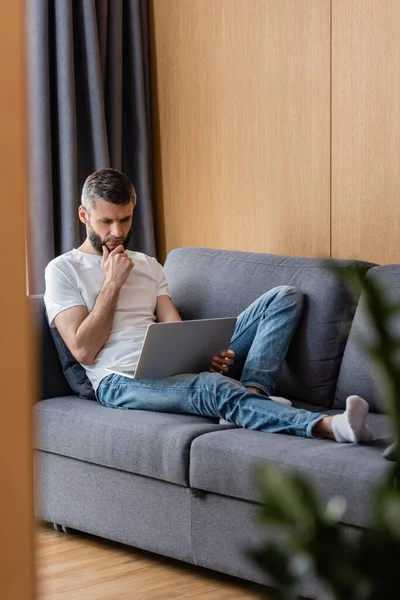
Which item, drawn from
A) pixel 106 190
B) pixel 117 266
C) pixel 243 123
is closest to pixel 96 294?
pixel 117 266

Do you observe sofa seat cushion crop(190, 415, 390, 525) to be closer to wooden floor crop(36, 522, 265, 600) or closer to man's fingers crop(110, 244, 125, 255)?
wooden floor crop(36, 522, 265, 600)

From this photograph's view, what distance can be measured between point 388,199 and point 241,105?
0.87 m

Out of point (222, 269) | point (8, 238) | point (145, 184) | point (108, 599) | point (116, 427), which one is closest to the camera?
point (8, 238)

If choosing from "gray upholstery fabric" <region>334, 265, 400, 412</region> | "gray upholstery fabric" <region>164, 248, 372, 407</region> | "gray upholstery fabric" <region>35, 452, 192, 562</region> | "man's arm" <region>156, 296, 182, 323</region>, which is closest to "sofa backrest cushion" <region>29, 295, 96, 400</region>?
"gray upholstery fabric" <region>35, 452, 192, 562</region>

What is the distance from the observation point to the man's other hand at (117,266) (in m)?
3.20

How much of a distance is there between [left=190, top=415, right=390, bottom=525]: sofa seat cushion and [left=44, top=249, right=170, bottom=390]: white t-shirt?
624 mm

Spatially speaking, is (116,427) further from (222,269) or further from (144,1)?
(144,1)

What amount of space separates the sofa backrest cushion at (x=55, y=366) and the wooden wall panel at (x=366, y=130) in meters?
1.13

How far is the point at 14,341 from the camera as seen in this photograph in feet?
1.95

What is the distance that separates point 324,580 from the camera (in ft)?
1.58

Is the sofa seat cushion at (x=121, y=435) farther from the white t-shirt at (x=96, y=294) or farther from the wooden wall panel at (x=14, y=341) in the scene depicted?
the wooden wall panel at (x=14, y=341)

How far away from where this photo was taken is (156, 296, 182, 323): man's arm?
3318mm

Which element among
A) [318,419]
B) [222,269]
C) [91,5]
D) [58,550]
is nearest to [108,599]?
[58,550]

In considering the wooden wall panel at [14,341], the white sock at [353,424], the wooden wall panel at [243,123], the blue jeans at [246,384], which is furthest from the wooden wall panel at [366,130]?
the wooden wall panel at [14,341]
